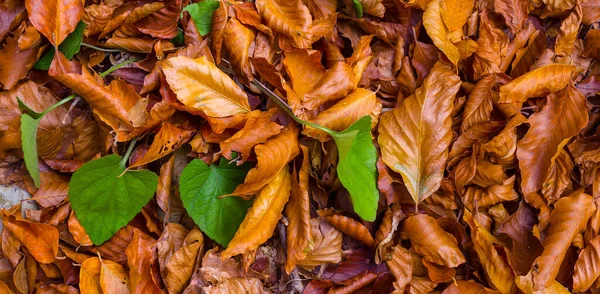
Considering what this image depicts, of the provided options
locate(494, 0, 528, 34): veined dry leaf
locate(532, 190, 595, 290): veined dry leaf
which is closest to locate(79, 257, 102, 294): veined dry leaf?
locate(532, 190, 595, 290): veined dry leaf

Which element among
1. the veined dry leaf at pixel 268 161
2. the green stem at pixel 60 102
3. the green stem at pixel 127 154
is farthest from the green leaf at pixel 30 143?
the veined dry leaf at pixel 268 161

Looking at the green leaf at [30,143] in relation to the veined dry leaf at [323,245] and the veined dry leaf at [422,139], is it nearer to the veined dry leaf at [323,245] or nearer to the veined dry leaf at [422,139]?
the veined dry leaf at [323,245]

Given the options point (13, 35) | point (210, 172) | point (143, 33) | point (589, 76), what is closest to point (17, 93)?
point (13, 35)

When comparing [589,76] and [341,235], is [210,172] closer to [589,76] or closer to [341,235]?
[341,235]

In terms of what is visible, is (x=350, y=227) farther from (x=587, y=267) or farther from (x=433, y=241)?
(x=587, y=267)

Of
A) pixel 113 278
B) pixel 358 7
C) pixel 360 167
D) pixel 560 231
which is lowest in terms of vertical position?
pixel 113 278

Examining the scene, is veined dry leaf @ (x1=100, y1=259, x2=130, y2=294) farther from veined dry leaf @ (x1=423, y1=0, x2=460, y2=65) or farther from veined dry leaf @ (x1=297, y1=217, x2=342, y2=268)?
veined dry leaf @ (x1=423, y1=0, x2=460, y2=65)

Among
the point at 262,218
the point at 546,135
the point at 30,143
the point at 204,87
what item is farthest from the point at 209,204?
the point at 546,135
